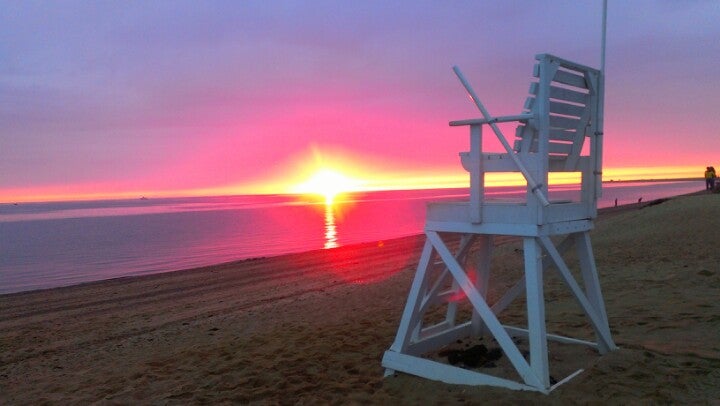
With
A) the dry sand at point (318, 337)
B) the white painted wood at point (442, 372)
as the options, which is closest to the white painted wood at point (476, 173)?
the white painted wood at point (442, 372)

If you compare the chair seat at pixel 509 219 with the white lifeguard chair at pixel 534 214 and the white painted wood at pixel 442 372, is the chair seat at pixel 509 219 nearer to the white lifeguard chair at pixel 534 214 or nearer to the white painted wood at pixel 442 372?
the white lifeguard chair at pixel 534 214

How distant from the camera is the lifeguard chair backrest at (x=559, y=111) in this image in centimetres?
442

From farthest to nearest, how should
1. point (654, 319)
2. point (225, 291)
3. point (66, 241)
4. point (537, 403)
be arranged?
point (66, 241) → point (225, 291) → point (654, 319) → point (537, 403)

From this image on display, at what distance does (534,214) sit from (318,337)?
3.81 meters

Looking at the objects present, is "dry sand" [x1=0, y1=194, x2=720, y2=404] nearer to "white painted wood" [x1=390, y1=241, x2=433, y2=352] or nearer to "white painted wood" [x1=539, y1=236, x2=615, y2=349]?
"white painted wood" [x1=539, y1=236, x2=615, y2=349]

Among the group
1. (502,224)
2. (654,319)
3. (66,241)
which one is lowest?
(66,241)

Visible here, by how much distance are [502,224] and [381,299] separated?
5.96m

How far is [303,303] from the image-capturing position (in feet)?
35.9

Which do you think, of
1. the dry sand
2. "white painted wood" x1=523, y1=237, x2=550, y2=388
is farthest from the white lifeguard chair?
the dry sand

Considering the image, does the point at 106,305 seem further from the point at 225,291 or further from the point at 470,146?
the point at 470,146

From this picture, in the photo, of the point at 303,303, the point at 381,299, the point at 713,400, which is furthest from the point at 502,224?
the point at 303,303

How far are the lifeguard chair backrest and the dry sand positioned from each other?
2001mm

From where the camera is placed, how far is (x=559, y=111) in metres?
4.68

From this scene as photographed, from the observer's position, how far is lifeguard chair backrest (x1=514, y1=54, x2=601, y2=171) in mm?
4422
